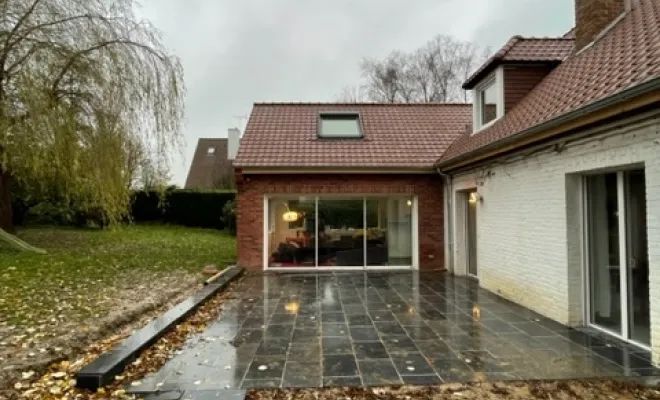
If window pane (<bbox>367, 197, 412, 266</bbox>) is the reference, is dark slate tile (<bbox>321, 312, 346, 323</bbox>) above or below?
below

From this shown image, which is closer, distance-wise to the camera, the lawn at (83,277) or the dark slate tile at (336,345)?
the dark slate tile at (336,345)

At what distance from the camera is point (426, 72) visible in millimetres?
28906

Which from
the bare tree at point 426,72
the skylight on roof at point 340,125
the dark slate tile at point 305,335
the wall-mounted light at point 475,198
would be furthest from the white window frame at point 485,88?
the bare tree at point 426,72

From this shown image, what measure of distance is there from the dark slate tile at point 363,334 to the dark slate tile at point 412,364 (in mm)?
A: 660

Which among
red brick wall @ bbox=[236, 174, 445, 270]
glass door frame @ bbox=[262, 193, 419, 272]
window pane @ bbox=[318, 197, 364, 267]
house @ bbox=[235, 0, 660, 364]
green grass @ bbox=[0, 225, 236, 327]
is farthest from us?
window pane @ bbox=[318, 197, 364, 267]

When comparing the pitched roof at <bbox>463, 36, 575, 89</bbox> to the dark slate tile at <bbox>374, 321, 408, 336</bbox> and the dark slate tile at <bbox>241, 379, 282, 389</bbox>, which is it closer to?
the dark slate tile at <bbox>374, 321, 408, 336</bbox>

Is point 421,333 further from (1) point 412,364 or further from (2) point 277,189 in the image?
(2) point 277,189

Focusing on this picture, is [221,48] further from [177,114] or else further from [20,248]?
[20,248]

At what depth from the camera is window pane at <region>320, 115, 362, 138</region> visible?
12200 millimetres

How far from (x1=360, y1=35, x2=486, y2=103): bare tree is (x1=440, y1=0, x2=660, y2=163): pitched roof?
20135 mm

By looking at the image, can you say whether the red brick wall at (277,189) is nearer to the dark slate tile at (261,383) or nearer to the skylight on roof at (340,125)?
the skylight on roof at (340,125)

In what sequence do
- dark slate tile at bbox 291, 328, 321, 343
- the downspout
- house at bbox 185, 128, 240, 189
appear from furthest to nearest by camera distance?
1. house at bbox 185, 128, 240, 189
2. the downspout
3. dark slate tile at bbox 291, 328, 321, 343

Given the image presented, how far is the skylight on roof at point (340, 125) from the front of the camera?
12.1 meters

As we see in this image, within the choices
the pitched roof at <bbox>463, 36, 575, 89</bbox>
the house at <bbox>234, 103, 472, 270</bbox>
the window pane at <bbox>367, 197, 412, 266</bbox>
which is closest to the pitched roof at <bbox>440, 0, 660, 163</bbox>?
the pitched roof at <bbox>463, 36, 575, 89</bbox>
